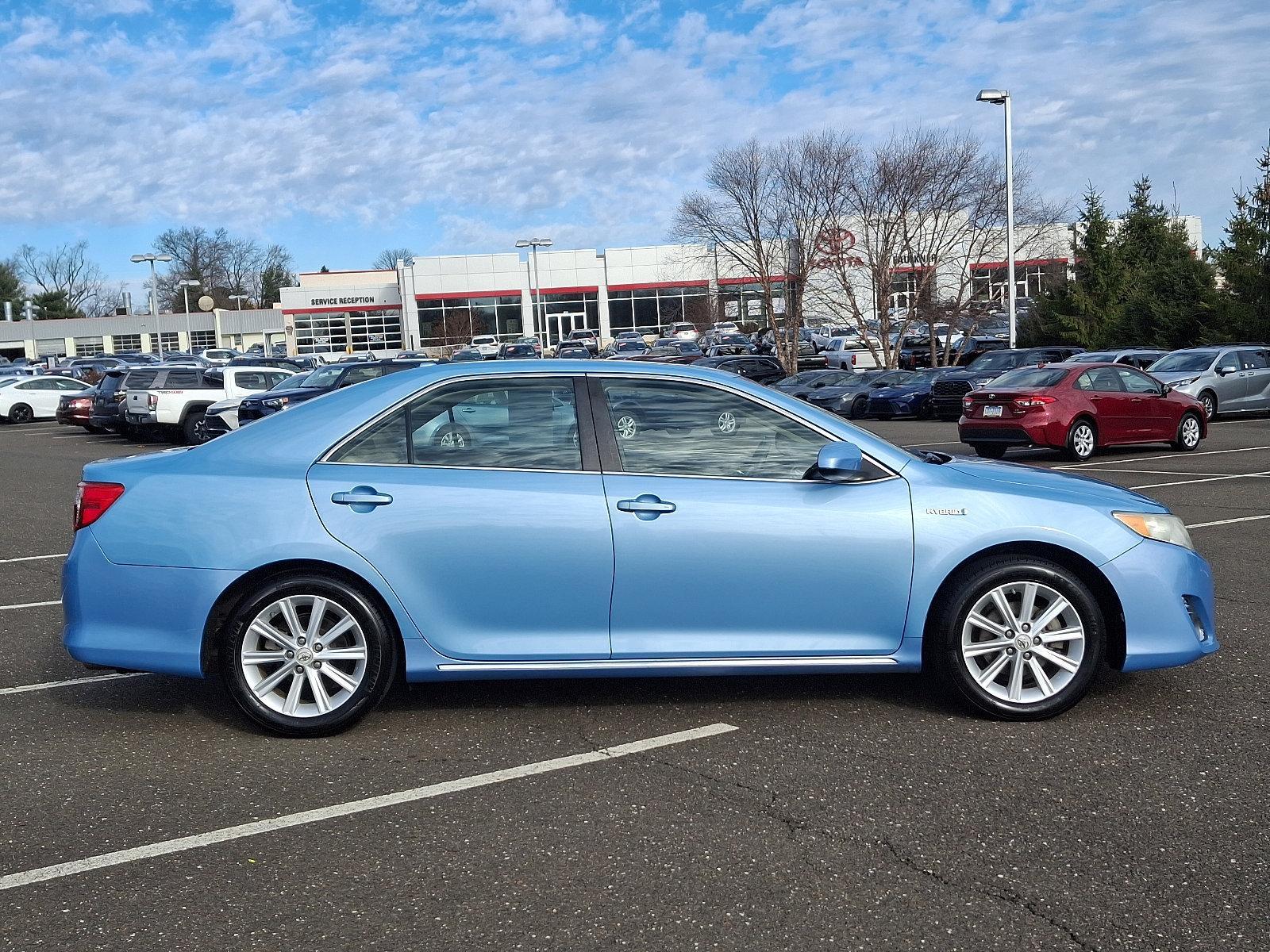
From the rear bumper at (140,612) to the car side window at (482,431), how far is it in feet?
2.64

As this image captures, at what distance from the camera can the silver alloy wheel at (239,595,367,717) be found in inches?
206

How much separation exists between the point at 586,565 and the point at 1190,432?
17049 mm

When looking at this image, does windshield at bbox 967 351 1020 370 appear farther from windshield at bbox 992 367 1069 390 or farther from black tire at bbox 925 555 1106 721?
black tire at bbox 925 555 1106 721

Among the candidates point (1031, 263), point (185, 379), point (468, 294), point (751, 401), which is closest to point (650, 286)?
point (468, 294)

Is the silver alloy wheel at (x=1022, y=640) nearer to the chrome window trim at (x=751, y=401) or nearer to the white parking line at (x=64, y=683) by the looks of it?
the chrome window trim at (x=751, y=401)

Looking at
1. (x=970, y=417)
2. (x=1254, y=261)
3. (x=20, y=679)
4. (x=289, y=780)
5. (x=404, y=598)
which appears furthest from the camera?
(x=1254, y=261)

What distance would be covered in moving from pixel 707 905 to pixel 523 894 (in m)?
0.55

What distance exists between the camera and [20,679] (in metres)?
6.52

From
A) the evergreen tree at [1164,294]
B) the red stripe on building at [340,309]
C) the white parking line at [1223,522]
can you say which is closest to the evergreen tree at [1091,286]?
the evergreen tree at [1164,294]

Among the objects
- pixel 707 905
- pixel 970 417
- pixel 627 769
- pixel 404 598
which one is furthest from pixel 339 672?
pixel 970 417

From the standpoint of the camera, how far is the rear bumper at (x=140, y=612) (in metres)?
5.22

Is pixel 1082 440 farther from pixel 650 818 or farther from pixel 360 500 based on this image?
pixel 650 818

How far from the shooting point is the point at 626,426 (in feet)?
17.9

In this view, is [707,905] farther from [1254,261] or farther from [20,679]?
[1254,261]
